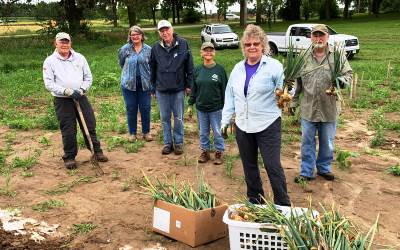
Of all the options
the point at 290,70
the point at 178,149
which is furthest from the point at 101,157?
the point at 290,70

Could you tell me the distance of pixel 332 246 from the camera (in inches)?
129

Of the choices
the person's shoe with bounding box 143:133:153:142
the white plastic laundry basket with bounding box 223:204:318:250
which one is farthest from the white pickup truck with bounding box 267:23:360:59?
the white plastic laundry basket with bounding box 223:204:318:250

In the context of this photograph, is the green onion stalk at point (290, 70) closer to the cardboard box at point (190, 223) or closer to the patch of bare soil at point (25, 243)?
the cardboard box at point (190, 223)

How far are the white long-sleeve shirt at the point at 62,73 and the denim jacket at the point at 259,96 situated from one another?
2.84 metres

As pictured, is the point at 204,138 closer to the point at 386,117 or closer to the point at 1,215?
the point at 1,215

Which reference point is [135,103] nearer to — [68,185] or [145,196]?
[68,185]

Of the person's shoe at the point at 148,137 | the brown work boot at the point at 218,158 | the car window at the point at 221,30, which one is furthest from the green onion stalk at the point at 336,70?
the car window at the point at 221,30

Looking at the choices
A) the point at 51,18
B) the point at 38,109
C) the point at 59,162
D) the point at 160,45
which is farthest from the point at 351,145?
the point at 51,18

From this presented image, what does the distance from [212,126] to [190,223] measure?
2587 mm

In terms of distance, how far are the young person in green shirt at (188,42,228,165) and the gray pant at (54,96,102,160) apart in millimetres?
1471

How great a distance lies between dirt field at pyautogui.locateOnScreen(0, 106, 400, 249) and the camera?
4613mm

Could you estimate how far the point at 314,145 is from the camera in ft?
19.2

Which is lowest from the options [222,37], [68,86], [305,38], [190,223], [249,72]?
[190,223]

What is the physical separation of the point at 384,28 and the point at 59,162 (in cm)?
2886
